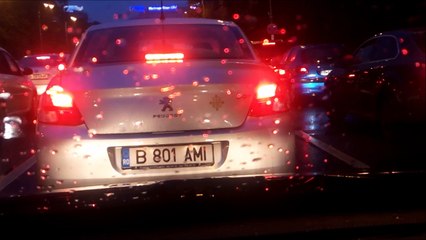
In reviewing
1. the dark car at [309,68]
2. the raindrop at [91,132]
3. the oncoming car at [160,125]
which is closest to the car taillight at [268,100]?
the oncoming car at [160,125]

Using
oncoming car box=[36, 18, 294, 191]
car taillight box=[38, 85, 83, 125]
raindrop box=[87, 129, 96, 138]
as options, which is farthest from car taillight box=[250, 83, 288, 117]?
car taillight box=[38, 85, 83, 125]

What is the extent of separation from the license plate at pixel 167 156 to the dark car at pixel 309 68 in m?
12.4

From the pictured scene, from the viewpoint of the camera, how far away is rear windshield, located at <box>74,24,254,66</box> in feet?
20.5

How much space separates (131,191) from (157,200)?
9.7 inches

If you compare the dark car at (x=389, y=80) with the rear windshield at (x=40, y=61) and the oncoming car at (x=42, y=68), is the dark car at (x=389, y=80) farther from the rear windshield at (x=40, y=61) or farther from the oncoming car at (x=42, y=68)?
the rear windshield at (x=40, y=61)

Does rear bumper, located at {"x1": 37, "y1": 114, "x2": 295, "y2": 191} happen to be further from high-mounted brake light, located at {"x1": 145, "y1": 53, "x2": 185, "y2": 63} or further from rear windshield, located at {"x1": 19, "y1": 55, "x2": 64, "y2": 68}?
rear windshield, located at {"x1": 19, "y1": 55, "x2": 64, "y2": 68}

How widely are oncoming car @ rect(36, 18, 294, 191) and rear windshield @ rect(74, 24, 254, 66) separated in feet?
2.29

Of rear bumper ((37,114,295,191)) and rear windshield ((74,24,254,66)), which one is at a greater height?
rear windshield ((74,24,254,66))

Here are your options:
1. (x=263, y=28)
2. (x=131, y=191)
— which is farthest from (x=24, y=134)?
(x=263, y=28)

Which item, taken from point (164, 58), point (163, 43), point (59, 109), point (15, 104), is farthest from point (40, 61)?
point (59, 109)

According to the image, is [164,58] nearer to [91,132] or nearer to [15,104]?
[91,132]

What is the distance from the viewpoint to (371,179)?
3.97 meters

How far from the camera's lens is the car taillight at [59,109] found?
5273mm

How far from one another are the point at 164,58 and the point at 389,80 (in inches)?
205
